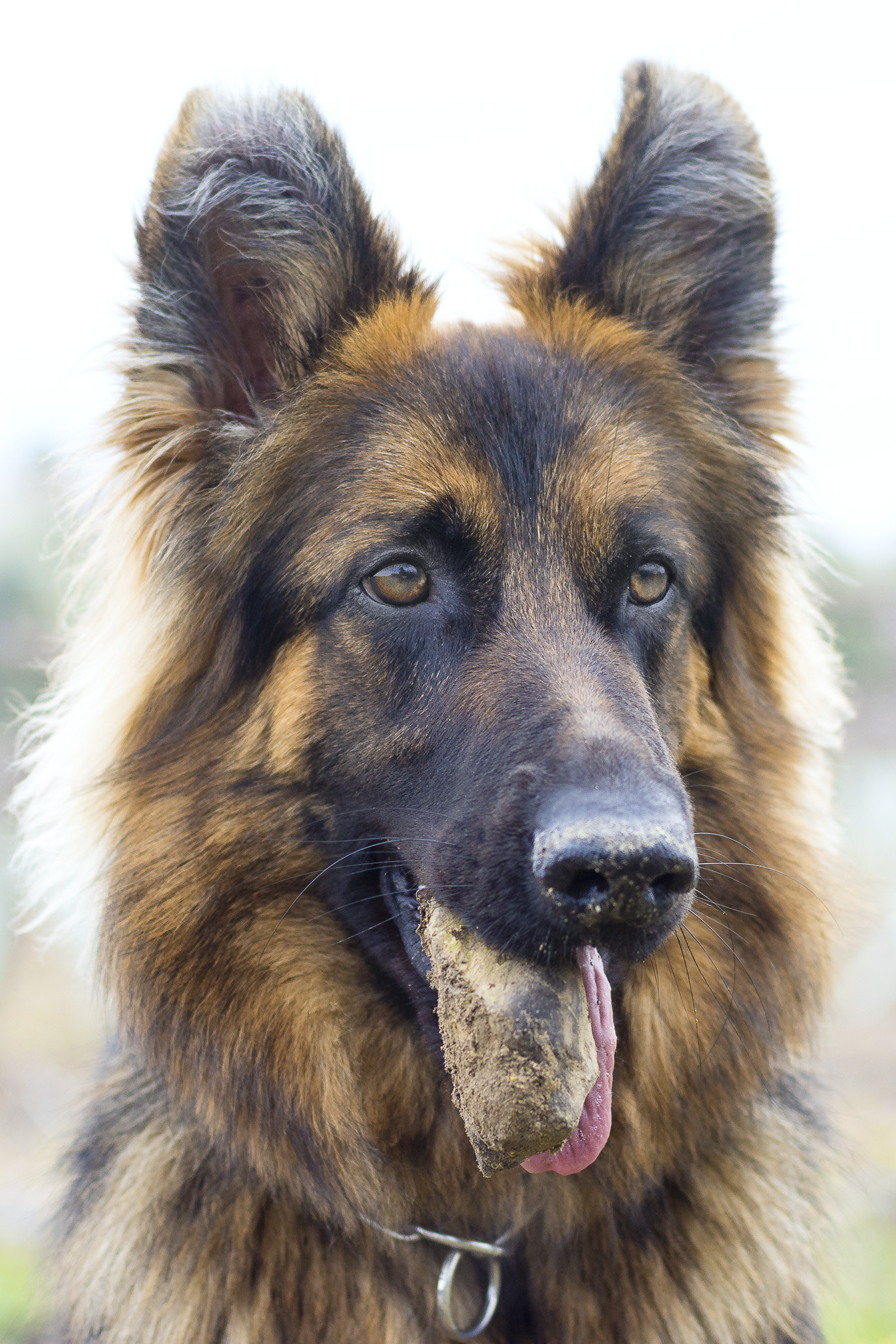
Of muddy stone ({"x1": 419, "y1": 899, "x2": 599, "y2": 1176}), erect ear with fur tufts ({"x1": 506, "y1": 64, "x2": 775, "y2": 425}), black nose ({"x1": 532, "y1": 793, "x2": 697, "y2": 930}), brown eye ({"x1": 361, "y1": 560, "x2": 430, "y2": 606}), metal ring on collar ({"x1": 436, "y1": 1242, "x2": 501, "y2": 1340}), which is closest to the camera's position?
black nose ({"x1": 532, "y1": 793, "x2": 697, "y2": 930})

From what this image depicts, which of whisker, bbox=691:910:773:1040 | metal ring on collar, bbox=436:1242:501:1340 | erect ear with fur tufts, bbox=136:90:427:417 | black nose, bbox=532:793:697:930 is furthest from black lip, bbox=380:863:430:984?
erect ear with fur tufts, bbox=136:90:427:417

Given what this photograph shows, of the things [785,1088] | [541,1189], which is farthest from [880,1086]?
[541,1189]

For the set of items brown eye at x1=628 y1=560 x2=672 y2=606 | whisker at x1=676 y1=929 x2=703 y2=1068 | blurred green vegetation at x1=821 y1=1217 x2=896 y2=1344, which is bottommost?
blurred green vegetation at x1=821 y1=1217 x2=896 y2=1344

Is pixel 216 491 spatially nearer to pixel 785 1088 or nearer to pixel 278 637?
pixel 278 637

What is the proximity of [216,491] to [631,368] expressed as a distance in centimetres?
126

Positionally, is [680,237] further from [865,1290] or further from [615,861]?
[865,1290]

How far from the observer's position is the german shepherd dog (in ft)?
9.24

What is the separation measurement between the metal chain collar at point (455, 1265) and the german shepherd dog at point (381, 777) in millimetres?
11

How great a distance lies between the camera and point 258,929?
9.66 feet

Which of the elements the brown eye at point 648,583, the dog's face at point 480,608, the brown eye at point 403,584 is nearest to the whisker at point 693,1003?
the dog's face at point 480,608

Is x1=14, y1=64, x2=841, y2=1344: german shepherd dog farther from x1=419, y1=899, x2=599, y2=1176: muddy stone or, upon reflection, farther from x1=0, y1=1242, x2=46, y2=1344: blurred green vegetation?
x1=0, y1=1242, x2=46, y2=1344: blurred green vegetation

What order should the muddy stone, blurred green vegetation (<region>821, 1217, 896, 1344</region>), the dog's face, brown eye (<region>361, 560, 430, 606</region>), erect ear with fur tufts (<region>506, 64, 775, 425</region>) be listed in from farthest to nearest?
blurred green vegetation (<region>821, 1217, 896, 1344</region>), erect ear with fur tufts (<region>506, 64, 775, 425</region>), brown eye (<region>361, 560, 430, 606</region>), the dog's face, the muddy stone

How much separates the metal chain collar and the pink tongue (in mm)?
406

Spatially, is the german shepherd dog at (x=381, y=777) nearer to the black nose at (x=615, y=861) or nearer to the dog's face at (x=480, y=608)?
the dog's face at (x=480, y=608)
